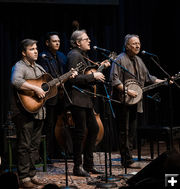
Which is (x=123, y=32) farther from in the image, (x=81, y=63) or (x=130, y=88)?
(x=81, y=63)

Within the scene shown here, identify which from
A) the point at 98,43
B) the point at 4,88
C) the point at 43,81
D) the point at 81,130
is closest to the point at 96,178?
the point at 81,130

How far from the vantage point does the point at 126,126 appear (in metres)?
5.72

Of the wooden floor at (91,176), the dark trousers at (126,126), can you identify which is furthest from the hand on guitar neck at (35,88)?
the dark trousers at (126,126)

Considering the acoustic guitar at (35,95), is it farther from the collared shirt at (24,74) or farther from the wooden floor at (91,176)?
the wooden floor at (91,176)

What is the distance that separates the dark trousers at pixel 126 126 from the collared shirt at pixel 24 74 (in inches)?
57.9

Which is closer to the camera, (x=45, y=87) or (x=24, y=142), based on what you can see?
(x=24, y=142)

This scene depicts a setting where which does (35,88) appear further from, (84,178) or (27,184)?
(84,178)

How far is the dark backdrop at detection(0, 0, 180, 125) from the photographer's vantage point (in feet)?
24.5

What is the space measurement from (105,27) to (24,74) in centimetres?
393

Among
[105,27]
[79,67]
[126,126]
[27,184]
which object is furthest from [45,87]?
[105,27]

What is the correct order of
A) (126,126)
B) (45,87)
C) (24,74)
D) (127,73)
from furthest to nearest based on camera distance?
1. (127,73)
2. (126,126)
3. (45,87)
4. (24,74)

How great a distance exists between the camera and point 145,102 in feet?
28.4

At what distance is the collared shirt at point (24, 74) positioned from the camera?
4496mm

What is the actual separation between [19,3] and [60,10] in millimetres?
848
